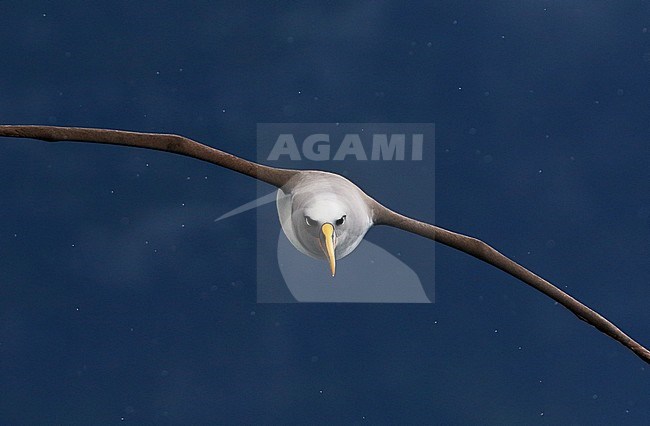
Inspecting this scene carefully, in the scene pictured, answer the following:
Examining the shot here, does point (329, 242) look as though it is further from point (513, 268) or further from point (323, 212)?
point (513, 268)

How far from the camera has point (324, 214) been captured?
12.1m

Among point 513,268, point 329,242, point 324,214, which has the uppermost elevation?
point 324,214

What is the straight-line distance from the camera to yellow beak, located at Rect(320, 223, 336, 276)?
1181 centimetres

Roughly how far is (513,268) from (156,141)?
5.21 meters

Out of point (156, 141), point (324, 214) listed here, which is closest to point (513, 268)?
point (324, 214)

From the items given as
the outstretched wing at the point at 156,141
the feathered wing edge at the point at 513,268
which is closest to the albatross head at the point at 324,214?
the outstretched wing at the point at 156,141

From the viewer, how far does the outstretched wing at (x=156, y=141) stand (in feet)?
44.6

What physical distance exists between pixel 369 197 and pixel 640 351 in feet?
14.6

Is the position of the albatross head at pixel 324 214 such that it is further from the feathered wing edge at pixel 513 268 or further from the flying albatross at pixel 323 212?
the feathered wing edge at pixel 513 268

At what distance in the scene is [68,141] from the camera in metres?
13.7

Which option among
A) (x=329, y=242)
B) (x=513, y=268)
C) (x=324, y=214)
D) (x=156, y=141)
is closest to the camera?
(x=329, y=242)

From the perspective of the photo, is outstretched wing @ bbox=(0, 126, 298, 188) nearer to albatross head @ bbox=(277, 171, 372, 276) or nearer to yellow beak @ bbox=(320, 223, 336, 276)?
albatross head @ bbox=(277, 171, 372, 276)

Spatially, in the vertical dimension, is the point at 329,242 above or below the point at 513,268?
above

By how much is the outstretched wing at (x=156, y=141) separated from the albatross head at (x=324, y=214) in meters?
0.30
